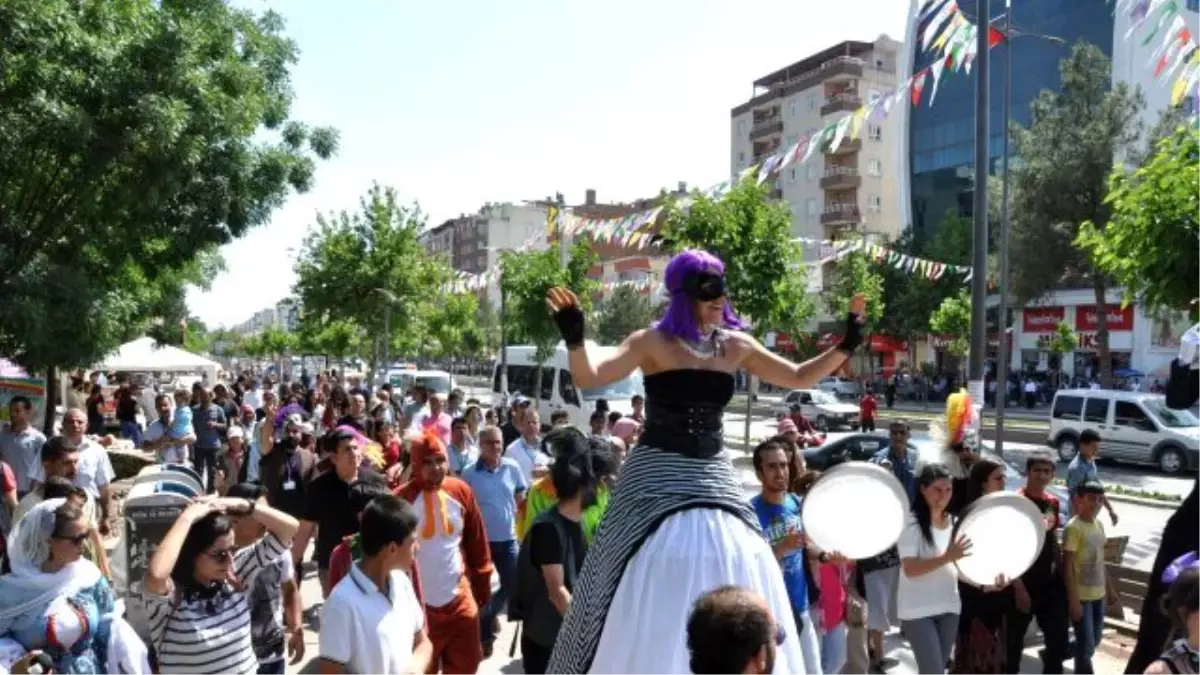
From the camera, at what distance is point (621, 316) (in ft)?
188

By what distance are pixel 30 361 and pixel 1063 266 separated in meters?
32.7

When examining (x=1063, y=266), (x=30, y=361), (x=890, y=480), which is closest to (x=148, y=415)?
(x=30, y=361)

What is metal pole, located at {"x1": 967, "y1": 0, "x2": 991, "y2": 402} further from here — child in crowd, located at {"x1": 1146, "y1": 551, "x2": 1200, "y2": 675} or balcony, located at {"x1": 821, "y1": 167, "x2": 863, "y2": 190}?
balcony, located at {"x1": 821, "y1": 167, "x2": 863, "y2": 190}

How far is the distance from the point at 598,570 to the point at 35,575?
2.10 meters

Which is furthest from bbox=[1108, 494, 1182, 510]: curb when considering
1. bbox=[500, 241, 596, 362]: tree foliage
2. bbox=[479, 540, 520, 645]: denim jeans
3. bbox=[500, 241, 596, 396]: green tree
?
bbox=[500, 241, 596, 362]: tree foliage

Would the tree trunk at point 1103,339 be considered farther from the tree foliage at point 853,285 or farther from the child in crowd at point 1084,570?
the child in crowd at point 1084,570

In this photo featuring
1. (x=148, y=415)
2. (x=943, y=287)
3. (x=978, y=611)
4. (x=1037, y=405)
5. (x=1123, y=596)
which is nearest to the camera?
(x=978, y=611)

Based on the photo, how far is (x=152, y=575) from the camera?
12.1 feet

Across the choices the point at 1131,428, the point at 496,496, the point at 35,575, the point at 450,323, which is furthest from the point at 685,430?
A: the point at 450,323

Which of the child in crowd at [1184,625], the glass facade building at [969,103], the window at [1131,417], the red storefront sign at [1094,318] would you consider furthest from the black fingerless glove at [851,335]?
the glass facade building at [969,103]

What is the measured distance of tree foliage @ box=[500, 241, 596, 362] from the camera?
32.8 m

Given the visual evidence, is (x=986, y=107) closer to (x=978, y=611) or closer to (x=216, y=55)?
(x=978, y=611)

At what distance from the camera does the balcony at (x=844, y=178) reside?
203 feet

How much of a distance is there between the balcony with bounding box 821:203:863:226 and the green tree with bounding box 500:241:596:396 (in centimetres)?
2989
